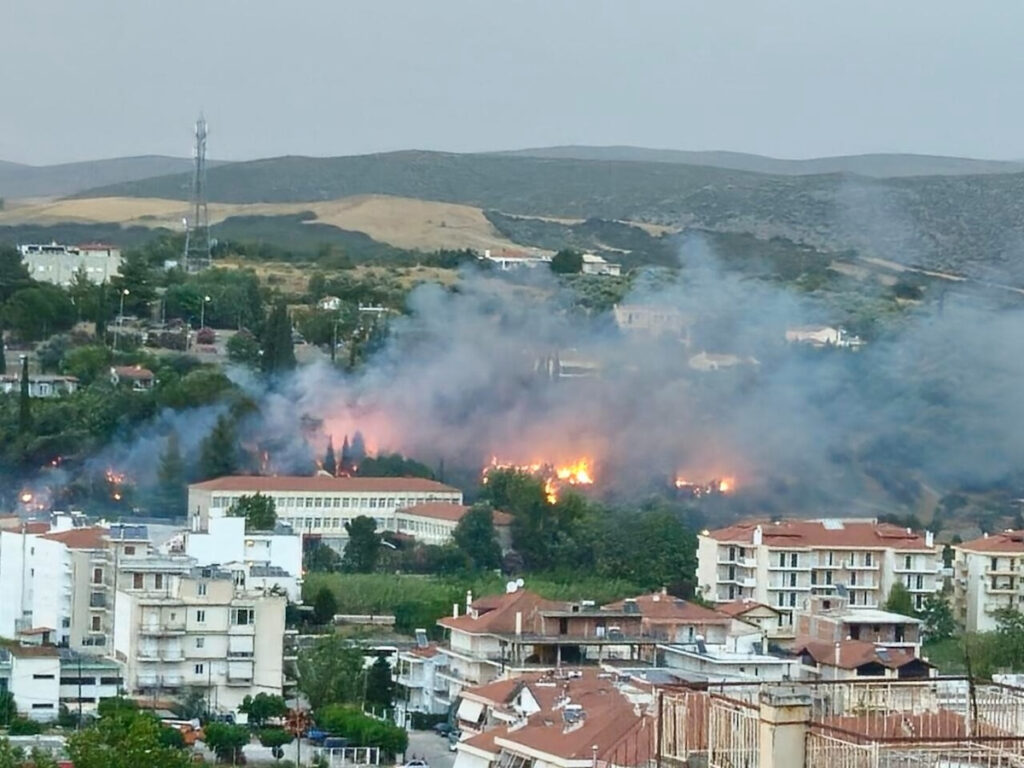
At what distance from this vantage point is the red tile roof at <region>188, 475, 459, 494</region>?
159 feet

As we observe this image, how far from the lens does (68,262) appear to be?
72938 mm

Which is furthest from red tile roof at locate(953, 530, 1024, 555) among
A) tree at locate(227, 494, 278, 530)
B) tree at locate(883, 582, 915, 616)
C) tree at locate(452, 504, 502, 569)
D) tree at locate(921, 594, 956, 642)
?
tree at locate(227, 494, 278, 530)

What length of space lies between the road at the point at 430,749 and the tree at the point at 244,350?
26137 millimetres

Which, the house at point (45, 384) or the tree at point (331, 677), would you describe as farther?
the house at point (45, 384)

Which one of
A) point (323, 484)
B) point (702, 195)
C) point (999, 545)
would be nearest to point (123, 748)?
point (999, 545)

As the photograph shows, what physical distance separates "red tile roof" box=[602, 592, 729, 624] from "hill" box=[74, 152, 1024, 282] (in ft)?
119

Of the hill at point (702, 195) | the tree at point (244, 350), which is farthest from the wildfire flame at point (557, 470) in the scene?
the hill at point (702, 195)

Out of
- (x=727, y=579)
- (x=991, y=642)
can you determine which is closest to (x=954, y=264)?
(x=727, y=579)

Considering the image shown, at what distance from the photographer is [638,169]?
121 meters

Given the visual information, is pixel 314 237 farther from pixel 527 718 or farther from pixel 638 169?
pixel 527 718

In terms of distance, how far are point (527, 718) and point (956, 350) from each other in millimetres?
35449

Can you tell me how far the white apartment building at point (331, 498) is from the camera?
158 feet

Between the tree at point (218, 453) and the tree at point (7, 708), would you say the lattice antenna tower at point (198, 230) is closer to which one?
the tree at point (218, 453)

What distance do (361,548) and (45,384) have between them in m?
13.0
